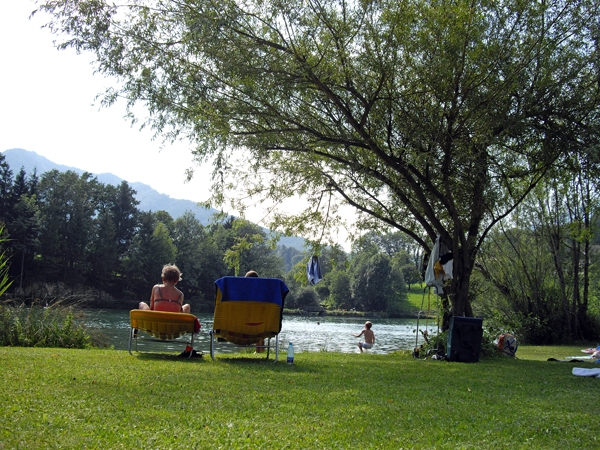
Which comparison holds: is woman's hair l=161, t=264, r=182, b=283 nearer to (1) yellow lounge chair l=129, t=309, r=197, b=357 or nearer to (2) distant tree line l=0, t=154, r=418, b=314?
(1) yellow lounge chair l=129, t=309, r=197, b=357

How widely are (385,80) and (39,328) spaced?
7493 mm

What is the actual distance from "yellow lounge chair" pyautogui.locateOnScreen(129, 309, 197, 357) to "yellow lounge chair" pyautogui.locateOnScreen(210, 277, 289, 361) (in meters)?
0.41

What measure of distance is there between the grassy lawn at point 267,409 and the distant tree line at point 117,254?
43966 mm

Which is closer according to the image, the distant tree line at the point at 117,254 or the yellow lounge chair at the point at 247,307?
the yellow lounge chair at the point at 247,307

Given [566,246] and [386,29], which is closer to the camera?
[386,29]

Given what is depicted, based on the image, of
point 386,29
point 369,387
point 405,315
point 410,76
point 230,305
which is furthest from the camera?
point 405,315

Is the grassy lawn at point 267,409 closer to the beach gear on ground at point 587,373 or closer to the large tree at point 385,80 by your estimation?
the beach gear on ground at point 587,373

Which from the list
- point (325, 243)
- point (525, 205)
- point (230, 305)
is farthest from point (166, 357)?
point (525, 205)

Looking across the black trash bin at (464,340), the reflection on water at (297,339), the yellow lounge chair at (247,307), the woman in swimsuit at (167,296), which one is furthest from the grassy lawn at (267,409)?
the black trash bin at (464,340)

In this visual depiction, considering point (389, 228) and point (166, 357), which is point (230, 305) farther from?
point (389, 228)

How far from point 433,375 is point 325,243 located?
863cm

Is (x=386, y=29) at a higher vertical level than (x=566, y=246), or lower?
higher

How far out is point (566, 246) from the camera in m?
20.6

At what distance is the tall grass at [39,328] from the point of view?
9391 millimetres
